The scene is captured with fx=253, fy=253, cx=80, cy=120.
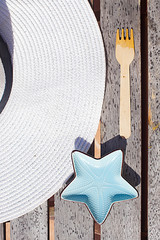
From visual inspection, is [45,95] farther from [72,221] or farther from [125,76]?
[72,221]

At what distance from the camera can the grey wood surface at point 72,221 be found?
72 centimetres

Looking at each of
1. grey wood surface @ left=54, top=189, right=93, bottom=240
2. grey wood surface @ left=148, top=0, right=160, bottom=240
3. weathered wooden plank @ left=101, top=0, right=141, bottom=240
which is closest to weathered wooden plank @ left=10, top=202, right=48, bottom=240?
grey wood surface @ left=54, top=189, right=93, bottom=240

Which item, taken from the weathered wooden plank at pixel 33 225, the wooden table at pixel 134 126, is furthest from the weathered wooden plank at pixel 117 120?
the weathered wooden plank at pixel 33 225

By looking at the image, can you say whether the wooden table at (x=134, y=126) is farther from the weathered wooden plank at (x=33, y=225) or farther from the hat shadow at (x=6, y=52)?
the hat shadow at (x=6, y=52)

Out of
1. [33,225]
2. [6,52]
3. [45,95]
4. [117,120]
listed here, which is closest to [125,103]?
[117,120]

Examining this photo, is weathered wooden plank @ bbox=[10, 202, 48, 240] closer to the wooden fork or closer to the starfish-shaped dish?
the starfish-shaped dish

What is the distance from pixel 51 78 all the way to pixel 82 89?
0.08m

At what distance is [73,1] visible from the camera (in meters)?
0.61

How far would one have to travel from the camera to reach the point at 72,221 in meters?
0.72

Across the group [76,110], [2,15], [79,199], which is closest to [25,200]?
[79,199]

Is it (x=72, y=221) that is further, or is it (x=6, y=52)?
(x=72, y=221)

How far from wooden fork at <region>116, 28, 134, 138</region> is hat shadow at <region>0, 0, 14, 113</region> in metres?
0.28

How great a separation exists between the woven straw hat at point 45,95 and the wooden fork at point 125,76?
0.08 m

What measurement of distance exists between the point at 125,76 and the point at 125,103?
7 cm
